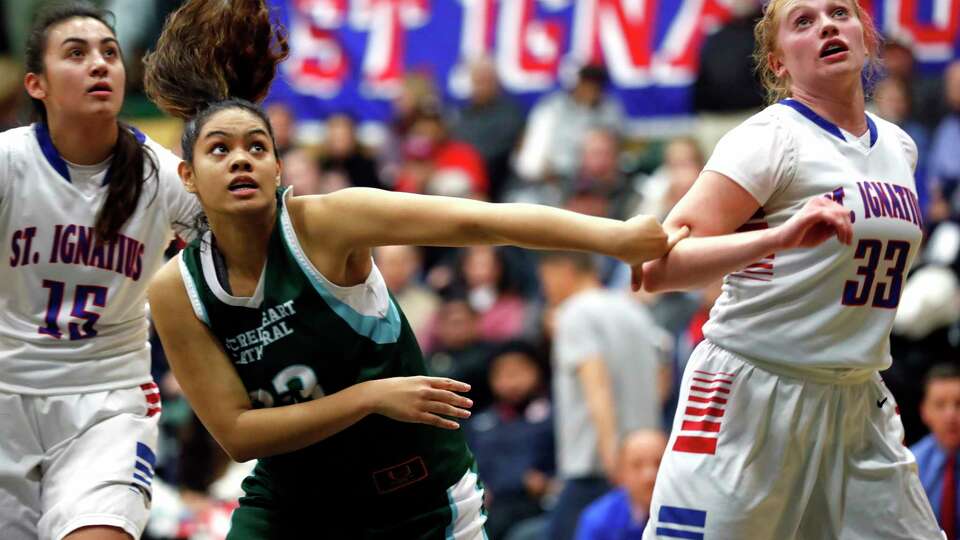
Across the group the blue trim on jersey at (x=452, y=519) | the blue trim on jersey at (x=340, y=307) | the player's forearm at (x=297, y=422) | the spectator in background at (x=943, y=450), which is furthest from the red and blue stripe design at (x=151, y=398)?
the spectator in background at (x=943, y=450)

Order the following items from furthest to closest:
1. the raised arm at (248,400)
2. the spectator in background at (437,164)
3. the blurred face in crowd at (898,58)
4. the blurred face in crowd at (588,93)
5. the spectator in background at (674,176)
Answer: the spectator in background at (437,164)
the blurred face in crowd at (588,93)
the spectator in background at (674,176)
the blurred face in crowd at (898,58)
the raised arm at (248,400)

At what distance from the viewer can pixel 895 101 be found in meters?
9.66

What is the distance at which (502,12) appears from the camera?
12.9 m

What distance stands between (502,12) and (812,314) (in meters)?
8.64

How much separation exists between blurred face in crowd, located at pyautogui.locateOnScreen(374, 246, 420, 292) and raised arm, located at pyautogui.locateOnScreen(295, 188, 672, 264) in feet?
20.6

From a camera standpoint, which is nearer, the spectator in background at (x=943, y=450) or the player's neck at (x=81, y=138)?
the player's neck at (x=81, y=138)

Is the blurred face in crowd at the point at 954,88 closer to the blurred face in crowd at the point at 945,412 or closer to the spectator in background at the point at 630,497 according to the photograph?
the blurred face in crowd at the point at 945,412

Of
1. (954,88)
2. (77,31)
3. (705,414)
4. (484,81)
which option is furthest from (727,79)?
(705,414)

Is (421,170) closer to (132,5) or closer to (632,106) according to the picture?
(632,106)

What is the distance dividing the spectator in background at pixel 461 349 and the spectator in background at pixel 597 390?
1.26 meters

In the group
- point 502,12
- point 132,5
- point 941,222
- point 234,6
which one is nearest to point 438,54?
point 502,12

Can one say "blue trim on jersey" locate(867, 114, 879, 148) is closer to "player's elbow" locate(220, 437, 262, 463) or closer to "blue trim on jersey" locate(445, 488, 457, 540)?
"blue trim on jersey" locate(445, 488, 457, 540)

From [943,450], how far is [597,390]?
2.08 metres

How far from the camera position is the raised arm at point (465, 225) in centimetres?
431
